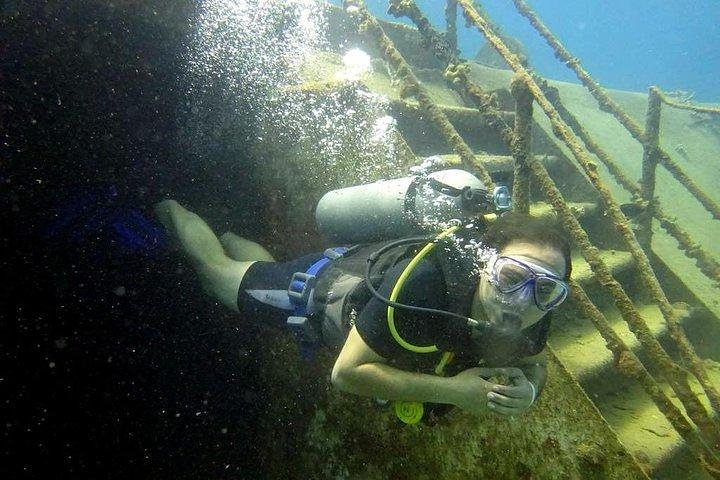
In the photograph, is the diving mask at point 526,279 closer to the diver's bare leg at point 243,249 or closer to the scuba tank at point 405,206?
the scuba tank at point 405,206

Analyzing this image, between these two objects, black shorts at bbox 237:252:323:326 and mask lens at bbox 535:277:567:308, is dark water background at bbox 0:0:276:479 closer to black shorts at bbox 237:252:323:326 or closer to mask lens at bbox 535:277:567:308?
black shorts at bbox 237:252:323:326

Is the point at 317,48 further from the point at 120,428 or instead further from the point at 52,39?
the point at 120,428

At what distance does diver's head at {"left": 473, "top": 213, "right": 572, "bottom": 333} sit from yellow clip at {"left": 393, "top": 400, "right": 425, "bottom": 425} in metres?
0.60

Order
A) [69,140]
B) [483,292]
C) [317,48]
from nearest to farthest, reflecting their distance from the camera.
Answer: [483,292] < [69,140] < [317,48]

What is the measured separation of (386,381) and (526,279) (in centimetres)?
87

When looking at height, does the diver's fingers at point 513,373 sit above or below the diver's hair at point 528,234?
below

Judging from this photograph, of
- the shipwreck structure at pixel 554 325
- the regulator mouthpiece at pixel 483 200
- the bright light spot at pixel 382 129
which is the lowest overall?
the shipwreck structure at pixel 554 325

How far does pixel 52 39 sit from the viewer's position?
A: 3711mm

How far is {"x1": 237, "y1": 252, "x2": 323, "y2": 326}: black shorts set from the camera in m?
3.08

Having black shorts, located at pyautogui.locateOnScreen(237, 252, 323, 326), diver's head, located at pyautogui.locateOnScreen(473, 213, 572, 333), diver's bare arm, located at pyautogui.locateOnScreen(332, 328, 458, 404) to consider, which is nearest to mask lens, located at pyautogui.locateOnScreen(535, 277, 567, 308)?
diver's head, located at pyautogui.locateOnScreen(473, 213, 572, 333)

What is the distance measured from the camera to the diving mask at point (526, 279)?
6.91 feet

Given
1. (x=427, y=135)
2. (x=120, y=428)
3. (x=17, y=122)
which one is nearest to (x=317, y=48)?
(x=427, y=135)

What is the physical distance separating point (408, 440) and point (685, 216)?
743 cm

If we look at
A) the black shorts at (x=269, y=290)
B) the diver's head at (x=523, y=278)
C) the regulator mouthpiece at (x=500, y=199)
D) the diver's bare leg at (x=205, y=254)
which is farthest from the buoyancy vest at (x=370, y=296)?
the diver's bare leg at (x=205, y=254)
